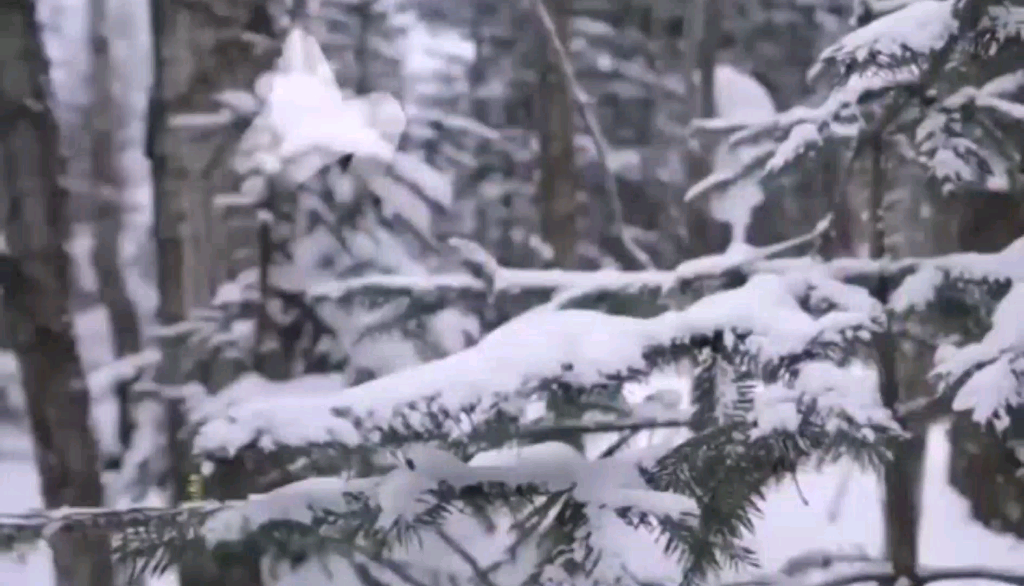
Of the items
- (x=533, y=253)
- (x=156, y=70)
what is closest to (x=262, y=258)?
(x=156, y=70)

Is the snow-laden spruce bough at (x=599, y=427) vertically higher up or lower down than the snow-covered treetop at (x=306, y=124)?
lower down

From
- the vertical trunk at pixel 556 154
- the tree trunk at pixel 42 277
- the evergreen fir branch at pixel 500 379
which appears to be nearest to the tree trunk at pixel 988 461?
the evergreen fir branch at pixel 500 379

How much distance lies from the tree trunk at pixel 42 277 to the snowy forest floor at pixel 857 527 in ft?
0.83

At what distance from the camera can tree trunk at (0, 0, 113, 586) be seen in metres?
2.71

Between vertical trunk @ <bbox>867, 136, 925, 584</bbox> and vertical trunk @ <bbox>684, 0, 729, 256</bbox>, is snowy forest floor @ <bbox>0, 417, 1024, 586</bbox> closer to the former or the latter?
vertical trunk @ <bbox>867, 136, 925, 584</bbox>

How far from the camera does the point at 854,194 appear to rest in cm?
199

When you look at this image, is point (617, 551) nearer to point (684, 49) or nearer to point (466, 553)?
point (466, 553)

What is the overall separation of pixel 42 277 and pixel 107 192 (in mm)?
1957

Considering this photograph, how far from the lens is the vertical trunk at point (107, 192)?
13.1ft

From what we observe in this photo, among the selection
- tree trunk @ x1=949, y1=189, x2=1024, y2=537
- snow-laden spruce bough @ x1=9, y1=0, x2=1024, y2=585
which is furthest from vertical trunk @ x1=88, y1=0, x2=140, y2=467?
snow-laden spruce bough @ x1=9, y1=0, x2=1024, y2=585

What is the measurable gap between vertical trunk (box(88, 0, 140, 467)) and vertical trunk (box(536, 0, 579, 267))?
164 cm

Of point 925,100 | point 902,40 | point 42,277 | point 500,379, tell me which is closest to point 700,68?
point 42,277

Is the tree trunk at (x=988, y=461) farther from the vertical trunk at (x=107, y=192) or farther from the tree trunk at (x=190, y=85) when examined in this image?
the vertical trunk at (x=107, y=192)

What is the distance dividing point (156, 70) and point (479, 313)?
3.25 ft
